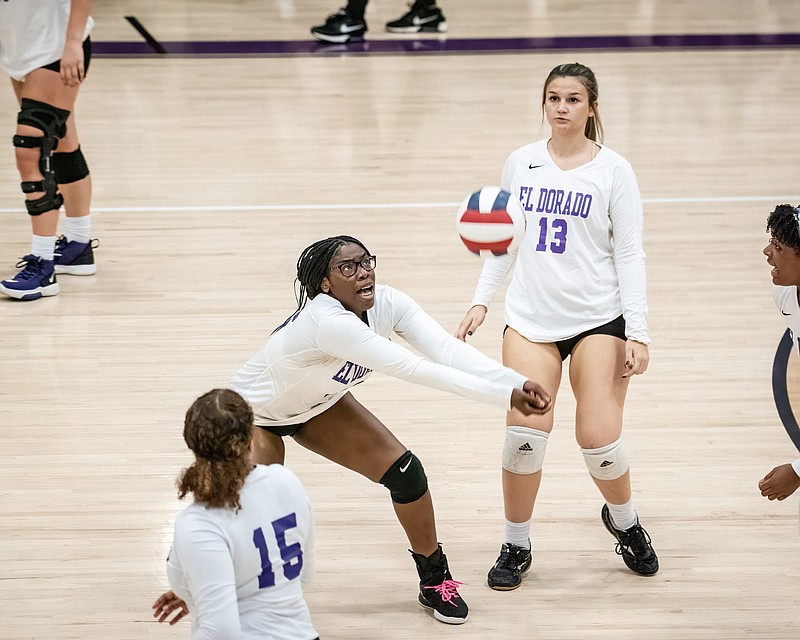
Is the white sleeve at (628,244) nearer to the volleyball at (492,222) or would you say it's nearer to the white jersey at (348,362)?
the volleyball at (492,222)

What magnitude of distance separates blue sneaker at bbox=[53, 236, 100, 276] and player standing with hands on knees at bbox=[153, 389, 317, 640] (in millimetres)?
3622

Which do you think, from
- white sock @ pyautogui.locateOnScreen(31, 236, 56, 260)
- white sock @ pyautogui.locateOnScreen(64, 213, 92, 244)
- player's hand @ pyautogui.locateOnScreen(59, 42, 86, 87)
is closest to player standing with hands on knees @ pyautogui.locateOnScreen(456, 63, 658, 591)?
player's hand @ pyautogui.locateOnScreen(59, 42, 86, 87)

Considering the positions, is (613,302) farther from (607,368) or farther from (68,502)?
(68,502)

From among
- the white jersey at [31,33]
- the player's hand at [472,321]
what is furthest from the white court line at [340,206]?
the player's hand at [472,321]

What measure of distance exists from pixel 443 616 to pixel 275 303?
2499 millimetres

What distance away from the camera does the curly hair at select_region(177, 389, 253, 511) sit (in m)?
2.44

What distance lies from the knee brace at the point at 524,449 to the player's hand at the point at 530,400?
470 millimetres

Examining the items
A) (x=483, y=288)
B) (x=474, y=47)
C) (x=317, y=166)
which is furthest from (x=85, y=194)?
(x=474, y=47)

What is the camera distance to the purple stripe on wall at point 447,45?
1011 centimetres

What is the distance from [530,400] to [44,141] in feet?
10.8

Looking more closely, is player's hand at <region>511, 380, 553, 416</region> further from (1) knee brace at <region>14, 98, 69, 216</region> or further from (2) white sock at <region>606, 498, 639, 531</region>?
(1) knee brace at <region>14, 98, 69, 216</region>

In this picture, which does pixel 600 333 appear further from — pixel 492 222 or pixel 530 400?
pixel 530 400

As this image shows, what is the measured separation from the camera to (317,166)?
7488 mm

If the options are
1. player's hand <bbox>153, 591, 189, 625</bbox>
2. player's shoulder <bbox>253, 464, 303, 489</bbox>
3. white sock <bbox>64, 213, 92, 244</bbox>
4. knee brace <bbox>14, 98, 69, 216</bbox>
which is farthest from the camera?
white sock <bbox>64, 213, 92, 244</bbox>
